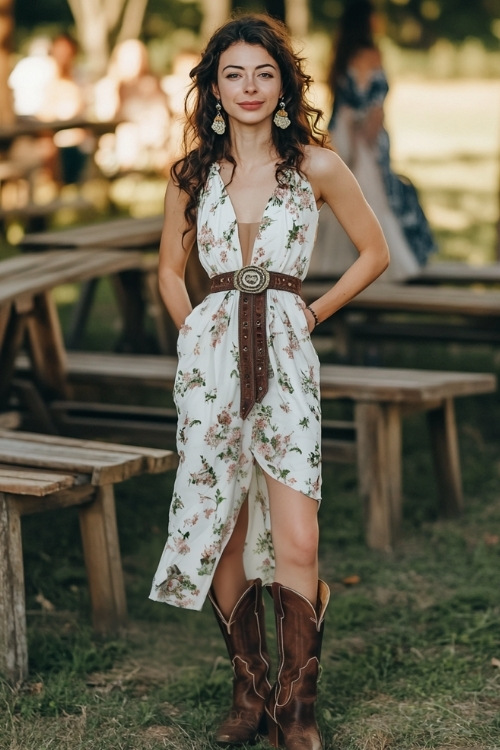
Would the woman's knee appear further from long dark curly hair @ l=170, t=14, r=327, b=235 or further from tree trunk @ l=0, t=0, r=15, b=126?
tree trunk @ l=0, t=0, r=15, b=126

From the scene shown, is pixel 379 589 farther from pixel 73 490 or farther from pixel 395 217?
pixel 395 217

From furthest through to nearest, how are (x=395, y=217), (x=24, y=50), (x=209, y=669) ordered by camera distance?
(x=24, y=50), (x=395, y=217), (x=209, y=669)

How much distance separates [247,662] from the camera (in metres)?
3.43

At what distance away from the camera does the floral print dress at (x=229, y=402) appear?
3.26 metres

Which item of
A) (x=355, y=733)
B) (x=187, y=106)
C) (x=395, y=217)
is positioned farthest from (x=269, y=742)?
(x=395, y=217)

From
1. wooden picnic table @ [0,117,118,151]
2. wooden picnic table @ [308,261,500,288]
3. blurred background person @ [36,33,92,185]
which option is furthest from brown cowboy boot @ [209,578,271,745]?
blurred background person @ [36,33,92,185]

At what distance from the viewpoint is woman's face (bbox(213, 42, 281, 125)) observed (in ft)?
10.6

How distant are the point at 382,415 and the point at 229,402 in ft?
6.34

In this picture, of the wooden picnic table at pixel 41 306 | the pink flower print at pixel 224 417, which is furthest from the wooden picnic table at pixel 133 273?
the pink flower print at pixel 224 417

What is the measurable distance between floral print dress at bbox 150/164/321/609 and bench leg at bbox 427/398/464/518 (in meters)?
2.26

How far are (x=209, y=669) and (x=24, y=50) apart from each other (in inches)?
927

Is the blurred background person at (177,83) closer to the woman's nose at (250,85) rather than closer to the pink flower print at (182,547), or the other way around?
the woman's nose at (250,85)

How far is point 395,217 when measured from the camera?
7.55 m

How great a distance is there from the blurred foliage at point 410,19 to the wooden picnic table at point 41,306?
21.6 m
